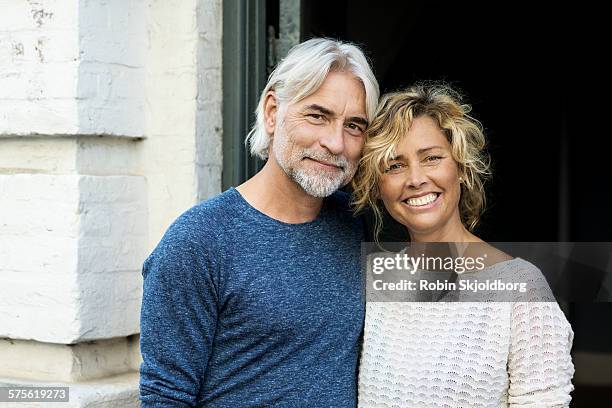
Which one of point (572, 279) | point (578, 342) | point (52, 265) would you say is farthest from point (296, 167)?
point (578, 342)

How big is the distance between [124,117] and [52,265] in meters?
0.51

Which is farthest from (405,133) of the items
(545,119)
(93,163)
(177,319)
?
(545,119)

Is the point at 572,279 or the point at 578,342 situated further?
the point at 578,342

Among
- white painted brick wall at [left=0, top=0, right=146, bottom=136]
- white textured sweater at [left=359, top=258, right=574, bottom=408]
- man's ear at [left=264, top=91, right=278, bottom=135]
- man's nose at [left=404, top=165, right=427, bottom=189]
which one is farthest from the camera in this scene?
white painted brick wall at [left=0, top=0, right=146, bottom=136]

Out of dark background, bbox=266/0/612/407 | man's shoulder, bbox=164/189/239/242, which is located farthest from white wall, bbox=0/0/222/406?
dark background, bbox=266/0/612/407

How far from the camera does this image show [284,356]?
212cm

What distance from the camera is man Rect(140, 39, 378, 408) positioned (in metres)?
2.06

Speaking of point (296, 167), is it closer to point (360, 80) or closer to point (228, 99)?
point (360, 80)

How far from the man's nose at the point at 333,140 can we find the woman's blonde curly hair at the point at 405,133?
0.08 metres

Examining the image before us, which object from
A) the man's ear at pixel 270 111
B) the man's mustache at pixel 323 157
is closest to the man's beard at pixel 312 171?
the man's mustache at pixel 323 157

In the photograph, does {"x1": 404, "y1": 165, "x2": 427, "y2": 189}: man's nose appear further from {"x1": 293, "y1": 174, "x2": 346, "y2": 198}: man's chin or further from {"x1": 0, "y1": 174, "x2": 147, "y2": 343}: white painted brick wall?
{"x1": 0, "y1": 174, "x2": 147, "y2": 343}: white painted brick wall

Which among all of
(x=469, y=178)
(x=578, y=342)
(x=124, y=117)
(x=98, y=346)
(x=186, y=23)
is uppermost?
(x=186, y=23)

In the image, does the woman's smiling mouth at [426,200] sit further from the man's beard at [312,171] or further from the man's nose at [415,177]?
the man's beard at [312,171]

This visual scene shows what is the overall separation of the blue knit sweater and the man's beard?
0.12 metres
